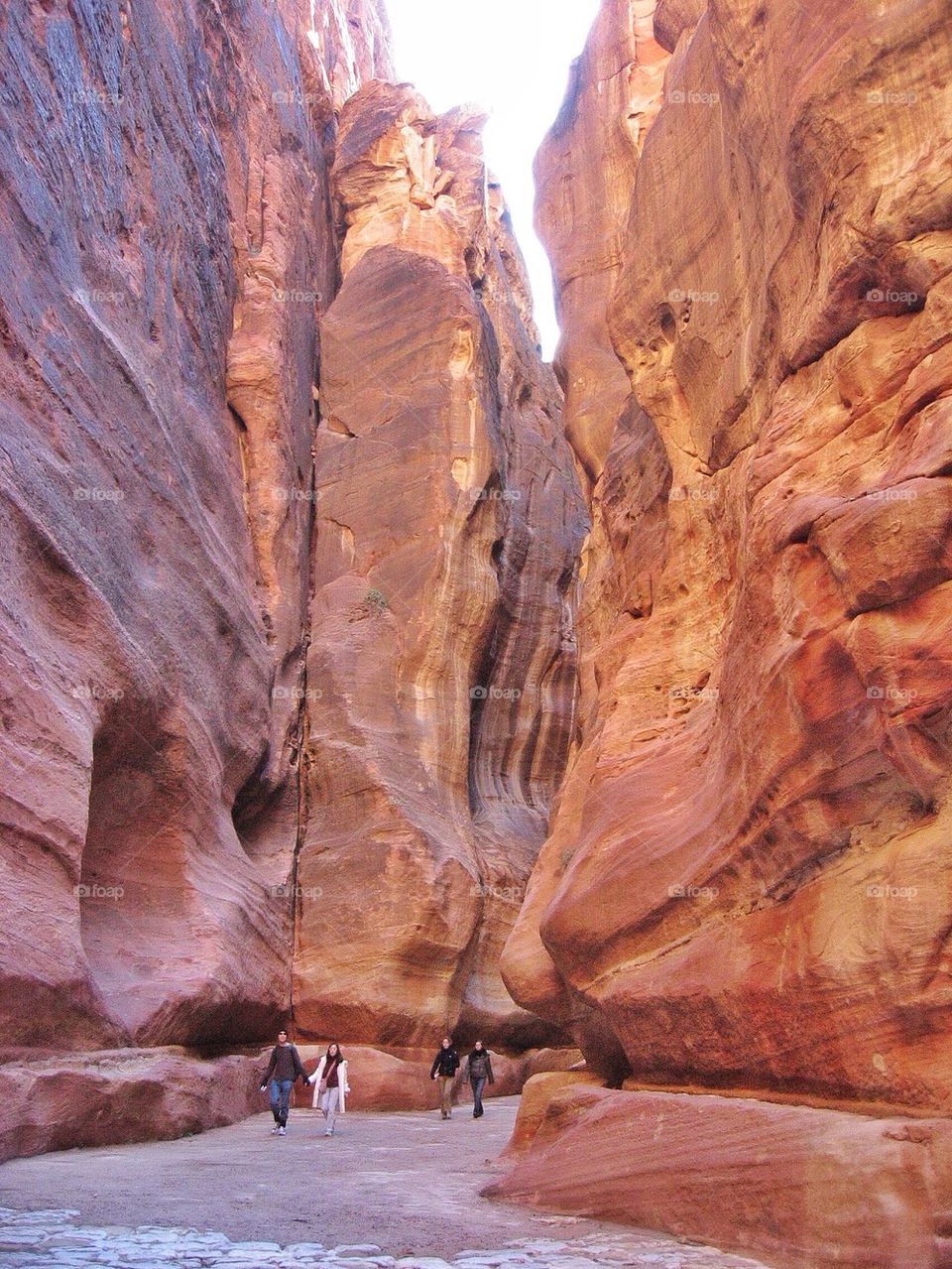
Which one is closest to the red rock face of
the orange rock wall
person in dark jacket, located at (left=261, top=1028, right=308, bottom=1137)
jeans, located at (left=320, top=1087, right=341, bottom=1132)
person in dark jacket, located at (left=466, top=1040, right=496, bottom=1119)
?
the orange rock wall

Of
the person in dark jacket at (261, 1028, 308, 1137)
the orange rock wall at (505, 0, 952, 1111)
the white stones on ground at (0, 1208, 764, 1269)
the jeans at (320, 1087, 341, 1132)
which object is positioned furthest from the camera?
the jeans at (320, 1087, 341, 1132)

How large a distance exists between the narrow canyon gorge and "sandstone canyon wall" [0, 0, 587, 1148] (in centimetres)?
10

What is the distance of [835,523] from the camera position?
6.88 meters

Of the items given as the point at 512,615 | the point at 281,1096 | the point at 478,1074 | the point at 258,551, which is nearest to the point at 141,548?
the point at 258,551

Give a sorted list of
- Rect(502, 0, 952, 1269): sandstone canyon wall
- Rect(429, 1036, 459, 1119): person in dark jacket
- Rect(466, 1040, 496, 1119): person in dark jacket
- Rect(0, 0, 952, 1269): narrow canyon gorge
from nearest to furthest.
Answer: Rect(502, 0, 952, 1269): sandstone canyon wall, Rect(0, 0, 952, 1269): narrow canyon gorge, Rect(429, 1036, 459, 1119): person in dark jacket, Rect(466, 1040, 496, 1119): person in dark jacket

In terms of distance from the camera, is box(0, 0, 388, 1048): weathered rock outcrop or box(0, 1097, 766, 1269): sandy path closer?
box(0, 1097, 766, 1269): sandy path

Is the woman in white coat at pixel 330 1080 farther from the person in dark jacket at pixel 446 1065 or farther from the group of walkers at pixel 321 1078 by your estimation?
the person in dark jacket at pixel 446 1065

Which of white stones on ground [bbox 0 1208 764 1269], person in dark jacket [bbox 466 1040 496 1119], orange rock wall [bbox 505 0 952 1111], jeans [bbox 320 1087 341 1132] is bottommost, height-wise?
white stones on ground [bbox 0 1208 764 1269]

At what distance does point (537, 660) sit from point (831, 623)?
69.7 feet

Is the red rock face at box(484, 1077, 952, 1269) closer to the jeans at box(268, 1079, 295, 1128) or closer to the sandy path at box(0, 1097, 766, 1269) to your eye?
the sandy path at box(0, 1097, 766, 1269)

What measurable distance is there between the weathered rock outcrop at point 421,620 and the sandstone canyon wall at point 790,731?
8.78 metres

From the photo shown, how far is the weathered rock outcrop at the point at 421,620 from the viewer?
20.6m

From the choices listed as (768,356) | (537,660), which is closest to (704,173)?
(768,356)

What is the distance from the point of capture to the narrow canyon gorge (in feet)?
21.5
